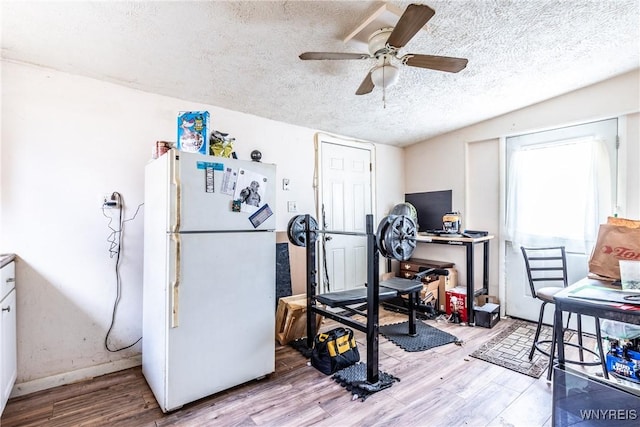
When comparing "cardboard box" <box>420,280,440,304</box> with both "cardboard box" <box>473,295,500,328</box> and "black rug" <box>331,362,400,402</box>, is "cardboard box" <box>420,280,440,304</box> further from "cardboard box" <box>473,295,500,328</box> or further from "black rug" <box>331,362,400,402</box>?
"black rug" <box>331,362,400,402</box>

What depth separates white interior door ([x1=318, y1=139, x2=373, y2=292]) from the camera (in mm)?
3723

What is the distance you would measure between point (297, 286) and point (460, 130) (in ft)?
9.44

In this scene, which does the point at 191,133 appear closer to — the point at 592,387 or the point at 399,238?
the point at 399,238

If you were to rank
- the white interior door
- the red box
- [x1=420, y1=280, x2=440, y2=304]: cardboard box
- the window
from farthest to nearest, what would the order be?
the white interior door → [x1=420, y1=280, x2=440, y2=304]: cardboard box → the red box → the window

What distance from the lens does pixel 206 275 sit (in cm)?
200

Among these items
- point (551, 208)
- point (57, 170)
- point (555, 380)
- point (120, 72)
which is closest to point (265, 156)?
point (120, 72)

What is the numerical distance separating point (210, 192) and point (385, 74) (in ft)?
4.44

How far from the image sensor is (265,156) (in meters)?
3.25

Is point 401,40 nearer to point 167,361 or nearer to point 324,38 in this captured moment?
point 324,38

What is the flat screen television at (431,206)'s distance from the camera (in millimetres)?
4133

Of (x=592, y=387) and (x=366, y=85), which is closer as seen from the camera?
(x=592, y=387)

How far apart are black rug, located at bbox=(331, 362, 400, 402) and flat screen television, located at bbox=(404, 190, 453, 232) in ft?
7.91

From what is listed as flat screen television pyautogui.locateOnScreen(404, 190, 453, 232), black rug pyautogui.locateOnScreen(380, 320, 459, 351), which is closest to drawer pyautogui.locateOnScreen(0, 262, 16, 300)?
black rug pyautogui.locateOnScreen(380, 320, 459, 351)

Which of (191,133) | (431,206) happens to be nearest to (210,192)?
(191,133)
